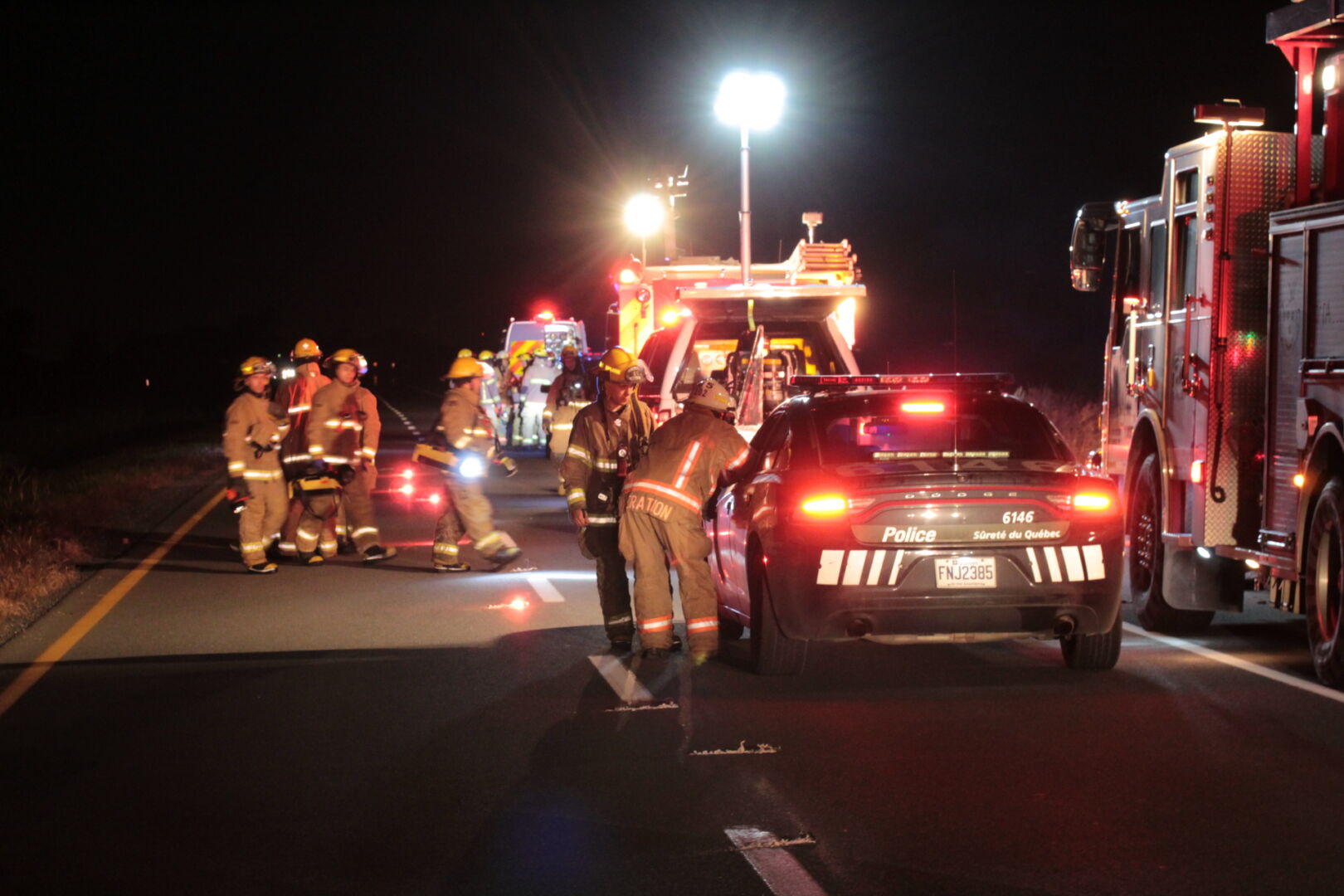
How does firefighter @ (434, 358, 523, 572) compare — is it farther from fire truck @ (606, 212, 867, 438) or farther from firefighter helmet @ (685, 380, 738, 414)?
firefighter helmet @ (685, 380, 738, 414)

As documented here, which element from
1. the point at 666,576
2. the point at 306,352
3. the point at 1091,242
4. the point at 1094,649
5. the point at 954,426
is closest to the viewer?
the point at 1094,649

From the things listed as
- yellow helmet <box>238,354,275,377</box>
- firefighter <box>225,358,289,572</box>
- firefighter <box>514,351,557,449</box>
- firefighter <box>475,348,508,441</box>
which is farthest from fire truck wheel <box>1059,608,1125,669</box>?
firefighter <box>514,351,557,449</box>

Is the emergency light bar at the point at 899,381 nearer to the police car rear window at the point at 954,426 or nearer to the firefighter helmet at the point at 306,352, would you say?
the police car rear window at the point at 954,426

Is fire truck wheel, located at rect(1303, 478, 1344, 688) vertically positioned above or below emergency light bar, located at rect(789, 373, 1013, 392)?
below

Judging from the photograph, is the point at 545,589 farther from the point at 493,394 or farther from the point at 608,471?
the point at 493,394

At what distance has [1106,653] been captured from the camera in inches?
365

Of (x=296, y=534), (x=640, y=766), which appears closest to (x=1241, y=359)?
(x=640, y=766)

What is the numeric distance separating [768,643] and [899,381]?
5.37 feet

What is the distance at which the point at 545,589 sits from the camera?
1345cm

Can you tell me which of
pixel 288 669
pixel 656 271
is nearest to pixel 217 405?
pixel 656 271

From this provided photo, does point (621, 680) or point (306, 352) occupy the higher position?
point (306, 352)

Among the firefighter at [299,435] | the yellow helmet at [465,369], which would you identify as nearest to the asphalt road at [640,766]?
the yellow helmet at [465,369]

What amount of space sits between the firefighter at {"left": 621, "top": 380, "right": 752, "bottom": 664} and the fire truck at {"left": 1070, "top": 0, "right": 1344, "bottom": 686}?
2792mm

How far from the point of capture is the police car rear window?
9.05 meters
